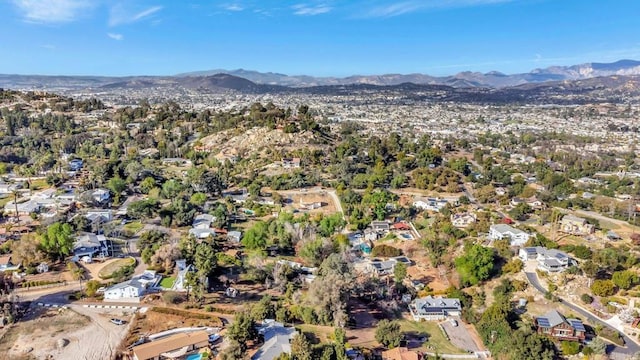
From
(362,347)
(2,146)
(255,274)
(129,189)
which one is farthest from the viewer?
(2,146)

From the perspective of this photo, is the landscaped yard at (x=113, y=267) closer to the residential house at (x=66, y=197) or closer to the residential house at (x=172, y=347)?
the residential house at (x=172, y=347)

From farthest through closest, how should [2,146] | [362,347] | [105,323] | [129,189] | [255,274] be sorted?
[2,146], [129,189], [255,274], [105,323], [362,347]

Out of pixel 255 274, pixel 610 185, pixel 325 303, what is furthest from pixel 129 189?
pixel 610 185

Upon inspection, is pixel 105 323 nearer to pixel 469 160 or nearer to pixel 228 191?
pixel 228 191

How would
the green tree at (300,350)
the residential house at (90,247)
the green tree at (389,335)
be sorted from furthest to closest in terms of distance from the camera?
the residential house at (90,247) < the green tree at (389,335) < the green tree at (300,350)

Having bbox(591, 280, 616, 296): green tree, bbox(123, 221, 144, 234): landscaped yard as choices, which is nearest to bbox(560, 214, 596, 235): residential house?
bbox(591, 280, 616, 296): green tree

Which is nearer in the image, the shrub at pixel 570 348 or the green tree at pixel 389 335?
the green tree at pixel 389 335

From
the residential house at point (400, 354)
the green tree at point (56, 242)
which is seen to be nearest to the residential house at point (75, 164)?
the green tree at point (56, 242)
